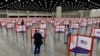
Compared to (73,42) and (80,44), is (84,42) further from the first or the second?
(73,42)

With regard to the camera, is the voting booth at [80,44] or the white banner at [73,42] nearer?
the voting booth at [80,44]

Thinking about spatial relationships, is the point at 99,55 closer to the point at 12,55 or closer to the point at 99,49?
the point at 99,49

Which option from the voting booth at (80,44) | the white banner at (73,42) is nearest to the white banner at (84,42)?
the voting booth at (80,44)

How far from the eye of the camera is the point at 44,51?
1385 centimetres

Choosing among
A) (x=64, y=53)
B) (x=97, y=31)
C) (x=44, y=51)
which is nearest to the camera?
(x=64, y=53)

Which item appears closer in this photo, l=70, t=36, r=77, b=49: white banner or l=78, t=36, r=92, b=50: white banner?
l=78, t=36, r=92, b=50: white banner

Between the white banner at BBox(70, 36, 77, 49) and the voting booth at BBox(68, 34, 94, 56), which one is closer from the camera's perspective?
the voting booth at BBox(68, 34, 94, 56)

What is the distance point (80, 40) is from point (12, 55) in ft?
16.4

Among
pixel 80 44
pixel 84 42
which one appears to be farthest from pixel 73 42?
pixel 84 42

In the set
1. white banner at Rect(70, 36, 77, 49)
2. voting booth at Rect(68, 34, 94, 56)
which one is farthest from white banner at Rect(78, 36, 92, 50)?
white banner at Rect(70, 36, 77, 49)

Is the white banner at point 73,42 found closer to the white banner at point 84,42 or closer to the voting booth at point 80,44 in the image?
the voting booth at point 80,44

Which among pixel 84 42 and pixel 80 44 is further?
pixel 80 44

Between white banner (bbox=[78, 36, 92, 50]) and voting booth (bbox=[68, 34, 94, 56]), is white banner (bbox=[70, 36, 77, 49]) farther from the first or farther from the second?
white banner (bbox=[78, 36, 92, 50])

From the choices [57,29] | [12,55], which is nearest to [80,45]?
[12,55]
